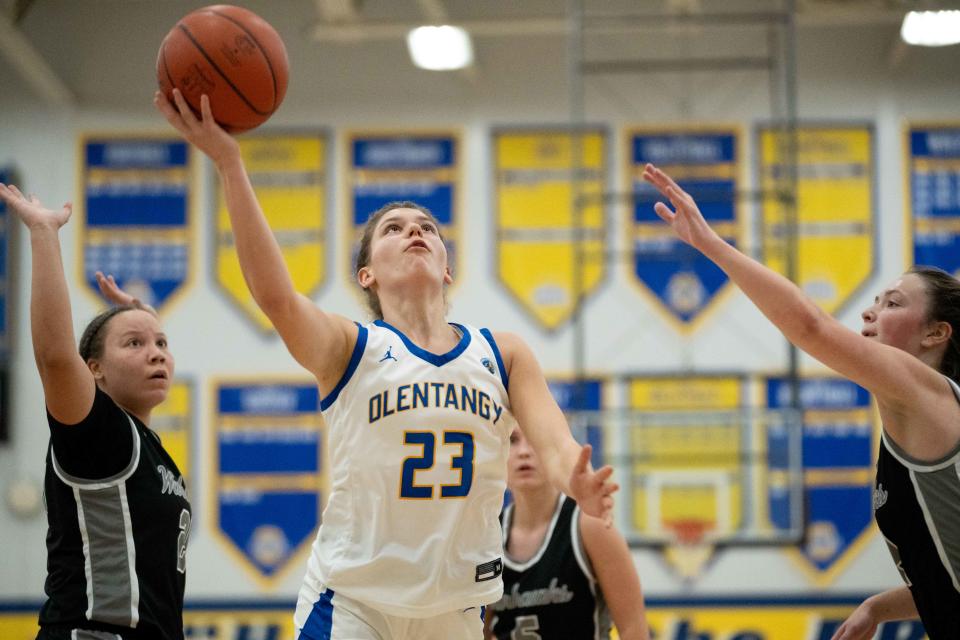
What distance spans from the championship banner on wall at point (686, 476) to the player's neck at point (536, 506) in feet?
10.6

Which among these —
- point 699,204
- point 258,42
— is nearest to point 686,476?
point 699,204

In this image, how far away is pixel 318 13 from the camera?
28.1ft

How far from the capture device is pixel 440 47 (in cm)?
780

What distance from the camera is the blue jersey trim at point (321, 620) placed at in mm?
2895

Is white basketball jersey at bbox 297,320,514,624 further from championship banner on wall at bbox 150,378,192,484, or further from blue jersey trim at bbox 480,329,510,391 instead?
championship banner on wall at bbox 150,378,192,484

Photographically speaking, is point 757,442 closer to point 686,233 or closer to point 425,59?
point 425,59

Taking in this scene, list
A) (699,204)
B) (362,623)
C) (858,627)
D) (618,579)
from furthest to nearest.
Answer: (699,204)
(618,579)
(858,627)
(362,623)

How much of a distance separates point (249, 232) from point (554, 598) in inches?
77.4

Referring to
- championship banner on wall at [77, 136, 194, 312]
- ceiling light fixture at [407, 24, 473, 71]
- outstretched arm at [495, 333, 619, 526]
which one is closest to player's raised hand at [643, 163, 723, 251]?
outstretched arm at [495, 333, 619, 526]

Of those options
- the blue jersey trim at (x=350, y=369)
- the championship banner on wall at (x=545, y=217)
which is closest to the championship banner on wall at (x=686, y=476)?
the championship banner on wall at (x=545, y=217)

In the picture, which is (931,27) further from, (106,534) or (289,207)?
(106,534)

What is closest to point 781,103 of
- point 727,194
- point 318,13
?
point 727,194

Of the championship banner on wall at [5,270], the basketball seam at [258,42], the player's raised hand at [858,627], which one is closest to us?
the basketball seam at [258,42]

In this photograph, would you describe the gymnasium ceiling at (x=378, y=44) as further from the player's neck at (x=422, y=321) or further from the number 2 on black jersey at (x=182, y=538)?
the number 2 on black jersey at (x=182, y=538)
